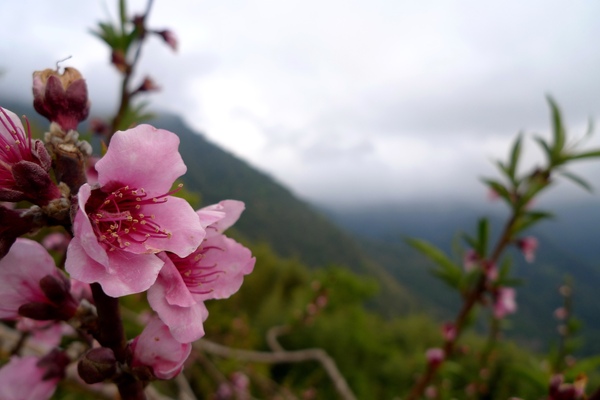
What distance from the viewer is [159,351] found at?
0.52m

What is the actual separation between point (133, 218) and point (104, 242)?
0.05 metres

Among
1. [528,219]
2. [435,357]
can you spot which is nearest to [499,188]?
[528,219]

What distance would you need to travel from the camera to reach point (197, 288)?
22.6 inches

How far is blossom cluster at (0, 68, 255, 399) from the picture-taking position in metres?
0.47

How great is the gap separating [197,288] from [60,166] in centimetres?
25

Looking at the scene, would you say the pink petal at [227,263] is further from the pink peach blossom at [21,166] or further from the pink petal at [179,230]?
the pink peach blossom at [21,166]

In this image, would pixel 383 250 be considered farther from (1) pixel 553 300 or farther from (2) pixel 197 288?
(2) pixel 197 288

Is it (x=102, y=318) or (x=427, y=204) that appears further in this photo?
(x=427, y=204)

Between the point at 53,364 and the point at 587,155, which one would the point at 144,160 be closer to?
the point at 53,364

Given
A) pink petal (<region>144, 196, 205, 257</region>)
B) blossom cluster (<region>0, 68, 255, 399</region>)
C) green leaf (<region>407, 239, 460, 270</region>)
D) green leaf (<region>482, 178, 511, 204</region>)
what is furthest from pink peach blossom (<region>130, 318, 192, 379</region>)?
green leaf (<region>482, 178, 511, 204</region>)

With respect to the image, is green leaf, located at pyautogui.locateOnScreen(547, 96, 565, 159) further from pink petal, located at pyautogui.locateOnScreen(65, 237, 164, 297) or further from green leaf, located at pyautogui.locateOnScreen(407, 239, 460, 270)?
pink petal, located at pyautogui.locateOnScreen(65, 237, 164, 297)

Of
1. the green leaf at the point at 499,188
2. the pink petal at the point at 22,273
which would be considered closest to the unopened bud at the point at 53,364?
the pink petal at the point at 22,273

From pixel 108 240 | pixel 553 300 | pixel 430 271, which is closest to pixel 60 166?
pixel 108 240

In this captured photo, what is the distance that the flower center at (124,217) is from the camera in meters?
0.53
